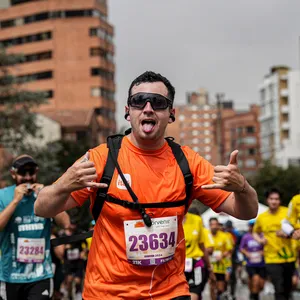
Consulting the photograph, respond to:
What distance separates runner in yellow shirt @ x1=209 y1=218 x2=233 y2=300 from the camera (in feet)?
57.3

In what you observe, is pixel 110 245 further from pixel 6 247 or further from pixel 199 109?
pixel 199 109

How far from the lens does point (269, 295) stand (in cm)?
2102

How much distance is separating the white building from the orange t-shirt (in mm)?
104223

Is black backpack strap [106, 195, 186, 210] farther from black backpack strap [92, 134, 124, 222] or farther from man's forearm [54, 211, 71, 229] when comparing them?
man's forearm [54, 211, 71, 229]

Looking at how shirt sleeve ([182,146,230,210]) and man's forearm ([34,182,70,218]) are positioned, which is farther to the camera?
shirt sleeve ([182,146,230,210])

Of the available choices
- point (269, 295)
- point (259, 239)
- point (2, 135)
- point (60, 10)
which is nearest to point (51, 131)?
point (60, 10)

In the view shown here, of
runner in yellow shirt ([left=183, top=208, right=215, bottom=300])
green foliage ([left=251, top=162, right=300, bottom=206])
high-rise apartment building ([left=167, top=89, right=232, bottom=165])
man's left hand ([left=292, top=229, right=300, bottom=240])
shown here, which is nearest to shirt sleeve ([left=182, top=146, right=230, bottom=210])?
man's left hand ([left=292, top=229, right=300, bottom=240])

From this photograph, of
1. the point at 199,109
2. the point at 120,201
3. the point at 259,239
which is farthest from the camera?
the point at 199,109

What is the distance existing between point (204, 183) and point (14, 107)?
165 ft

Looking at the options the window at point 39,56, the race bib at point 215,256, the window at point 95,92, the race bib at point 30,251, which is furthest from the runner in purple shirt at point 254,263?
the window at point 39,56

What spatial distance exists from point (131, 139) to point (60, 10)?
9442 cm

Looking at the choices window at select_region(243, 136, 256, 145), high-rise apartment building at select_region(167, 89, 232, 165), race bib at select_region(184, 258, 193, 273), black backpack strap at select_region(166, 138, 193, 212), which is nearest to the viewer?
black backpack strap at select_region(166, 138, 193, 212)

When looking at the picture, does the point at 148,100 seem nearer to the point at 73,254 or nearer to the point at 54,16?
the point at 73,254

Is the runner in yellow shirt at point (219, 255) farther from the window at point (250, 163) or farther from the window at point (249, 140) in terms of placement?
the window at point (249, 140)
